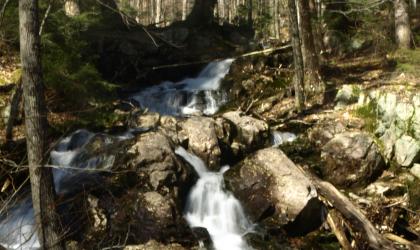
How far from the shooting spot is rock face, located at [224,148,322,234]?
403 inches

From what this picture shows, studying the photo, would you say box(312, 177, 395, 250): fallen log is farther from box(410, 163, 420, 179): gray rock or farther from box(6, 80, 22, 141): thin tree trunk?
box(6, 80, 22, 141): thin tree trunk

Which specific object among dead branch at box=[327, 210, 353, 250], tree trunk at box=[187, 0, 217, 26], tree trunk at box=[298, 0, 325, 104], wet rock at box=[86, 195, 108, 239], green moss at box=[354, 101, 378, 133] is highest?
tree trunk at box=[187, 0, 217, 26]

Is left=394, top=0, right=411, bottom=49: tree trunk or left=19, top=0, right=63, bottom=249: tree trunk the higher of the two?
left=394, top=0, right=411, bottom=49: tree trunk

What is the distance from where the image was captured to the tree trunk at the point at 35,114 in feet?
21.5

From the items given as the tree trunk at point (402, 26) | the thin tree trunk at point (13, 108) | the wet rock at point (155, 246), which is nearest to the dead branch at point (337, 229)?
the wet rock at point (155, 246)

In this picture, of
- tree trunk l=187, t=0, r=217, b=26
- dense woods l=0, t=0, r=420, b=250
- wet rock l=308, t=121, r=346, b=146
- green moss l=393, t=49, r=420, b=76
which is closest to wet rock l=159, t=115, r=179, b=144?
dense woods l=0, t=0, r=420, b=250

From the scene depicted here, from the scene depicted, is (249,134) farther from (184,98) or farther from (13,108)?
(13,108)

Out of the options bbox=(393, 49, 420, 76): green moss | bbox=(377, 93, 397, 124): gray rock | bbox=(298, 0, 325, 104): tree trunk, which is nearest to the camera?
bbox=(377, 93, 397, 124): gray rock

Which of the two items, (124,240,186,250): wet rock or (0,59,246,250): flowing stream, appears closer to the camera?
(124,240,186,250): wet rock

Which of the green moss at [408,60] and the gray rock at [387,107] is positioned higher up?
the green moss at [408,60]

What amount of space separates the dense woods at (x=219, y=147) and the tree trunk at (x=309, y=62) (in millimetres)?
41

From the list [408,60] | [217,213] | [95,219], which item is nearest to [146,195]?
[95,219]

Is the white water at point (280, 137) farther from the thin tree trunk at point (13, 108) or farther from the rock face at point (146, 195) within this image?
the thin tree trunk at point (13, 108)

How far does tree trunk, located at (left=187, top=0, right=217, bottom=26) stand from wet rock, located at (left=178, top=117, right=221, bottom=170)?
48.4ft
